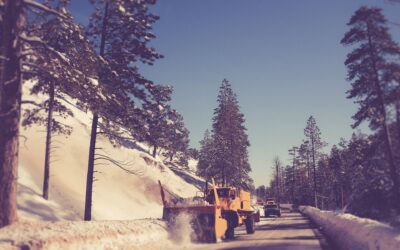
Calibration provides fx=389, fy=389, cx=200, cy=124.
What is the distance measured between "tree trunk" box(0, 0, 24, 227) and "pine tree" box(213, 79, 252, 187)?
47.2 meters

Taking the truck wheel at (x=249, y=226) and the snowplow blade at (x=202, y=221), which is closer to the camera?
the snowplow blade at (x=202, y=221)

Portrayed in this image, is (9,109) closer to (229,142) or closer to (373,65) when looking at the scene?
(373,65)

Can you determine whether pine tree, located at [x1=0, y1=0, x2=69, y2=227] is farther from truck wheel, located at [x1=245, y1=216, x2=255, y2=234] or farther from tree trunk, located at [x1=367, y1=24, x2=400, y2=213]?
tree trunk, located at [x1=367, y1=24, x2=400, y2=213]

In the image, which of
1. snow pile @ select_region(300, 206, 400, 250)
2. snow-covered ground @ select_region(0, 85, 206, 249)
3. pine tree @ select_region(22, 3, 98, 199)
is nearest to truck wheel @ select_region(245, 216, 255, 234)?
snow-covered ground @ select_region(0, 85, 206, 249)

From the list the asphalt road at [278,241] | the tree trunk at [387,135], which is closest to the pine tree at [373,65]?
the tree trunk at [387,135]

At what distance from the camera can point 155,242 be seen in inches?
674

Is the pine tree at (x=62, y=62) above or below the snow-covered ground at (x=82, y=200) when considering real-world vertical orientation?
above

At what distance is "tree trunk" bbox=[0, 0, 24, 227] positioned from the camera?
41.1ft

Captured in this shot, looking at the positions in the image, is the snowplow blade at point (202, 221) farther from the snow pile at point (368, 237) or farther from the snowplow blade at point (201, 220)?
the snow pile at point (368, 237)

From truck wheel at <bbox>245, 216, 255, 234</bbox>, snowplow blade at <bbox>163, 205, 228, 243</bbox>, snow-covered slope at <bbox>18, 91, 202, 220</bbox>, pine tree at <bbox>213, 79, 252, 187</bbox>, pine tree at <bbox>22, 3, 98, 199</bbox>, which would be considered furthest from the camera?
pine tree at <bbox>213, 79, 252, 187</bbox>

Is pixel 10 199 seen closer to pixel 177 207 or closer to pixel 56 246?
pixel 56 246

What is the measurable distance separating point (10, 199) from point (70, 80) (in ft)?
15.2

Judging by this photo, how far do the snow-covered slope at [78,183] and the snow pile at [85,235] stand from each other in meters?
10.2

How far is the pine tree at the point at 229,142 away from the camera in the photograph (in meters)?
59.2
